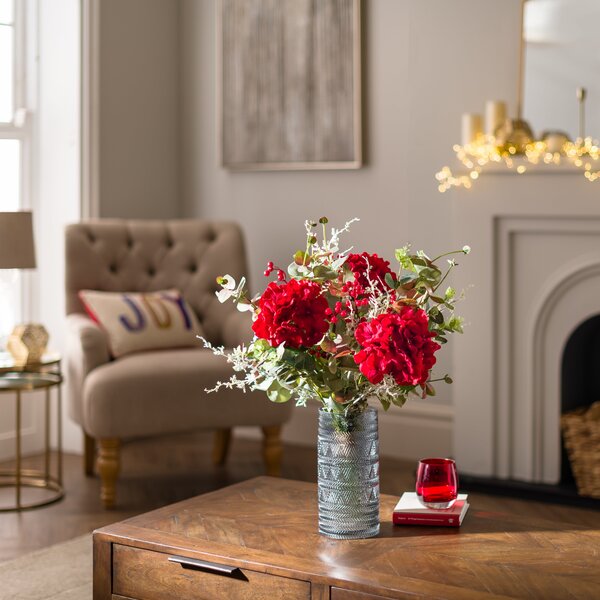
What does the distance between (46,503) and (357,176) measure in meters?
1.86

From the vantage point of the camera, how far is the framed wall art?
442 centimetres

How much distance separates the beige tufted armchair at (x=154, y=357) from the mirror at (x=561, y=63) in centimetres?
132

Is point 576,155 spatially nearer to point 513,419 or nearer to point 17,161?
point 513,419

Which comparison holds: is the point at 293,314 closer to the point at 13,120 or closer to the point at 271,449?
the point at 271,449

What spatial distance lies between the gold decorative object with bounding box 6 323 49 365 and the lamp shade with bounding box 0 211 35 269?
226mm

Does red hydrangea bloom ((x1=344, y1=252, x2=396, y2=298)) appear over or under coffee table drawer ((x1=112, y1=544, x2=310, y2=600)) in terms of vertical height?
over

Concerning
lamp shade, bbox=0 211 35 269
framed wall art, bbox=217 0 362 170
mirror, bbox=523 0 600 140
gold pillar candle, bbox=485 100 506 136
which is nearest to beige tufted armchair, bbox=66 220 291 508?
lamp shade, bbox=0 211 35 269

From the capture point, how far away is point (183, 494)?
380cm

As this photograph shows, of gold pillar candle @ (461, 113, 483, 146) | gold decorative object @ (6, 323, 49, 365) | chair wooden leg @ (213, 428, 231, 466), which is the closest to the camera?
gold decorative object @ (6, 323, 49, 365)

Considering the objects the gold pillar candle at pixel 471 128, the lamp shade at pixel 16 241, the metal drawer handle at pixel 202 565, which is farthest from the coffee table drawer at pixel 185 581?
the gold pillar candle at pixel 471 128

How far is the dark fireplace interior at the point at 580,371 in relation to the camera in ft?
12.8

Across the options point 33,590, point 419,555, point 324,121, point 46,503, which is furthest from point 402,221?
point 419,555

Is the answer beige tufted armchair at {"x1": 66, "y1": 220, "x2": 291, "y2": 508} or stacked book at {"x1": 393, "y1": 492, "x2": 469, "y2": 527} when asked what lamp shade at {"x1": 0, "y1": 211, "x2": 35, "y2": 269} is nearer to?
beige tufted armchair at {"x1": 66, "y1": 220, "x2": 291, "y2": 508}

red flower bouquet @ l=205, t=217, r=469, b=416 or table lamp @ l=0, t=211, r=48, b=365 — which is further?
table lamp @ l=0, t=211, r=48, b=365
